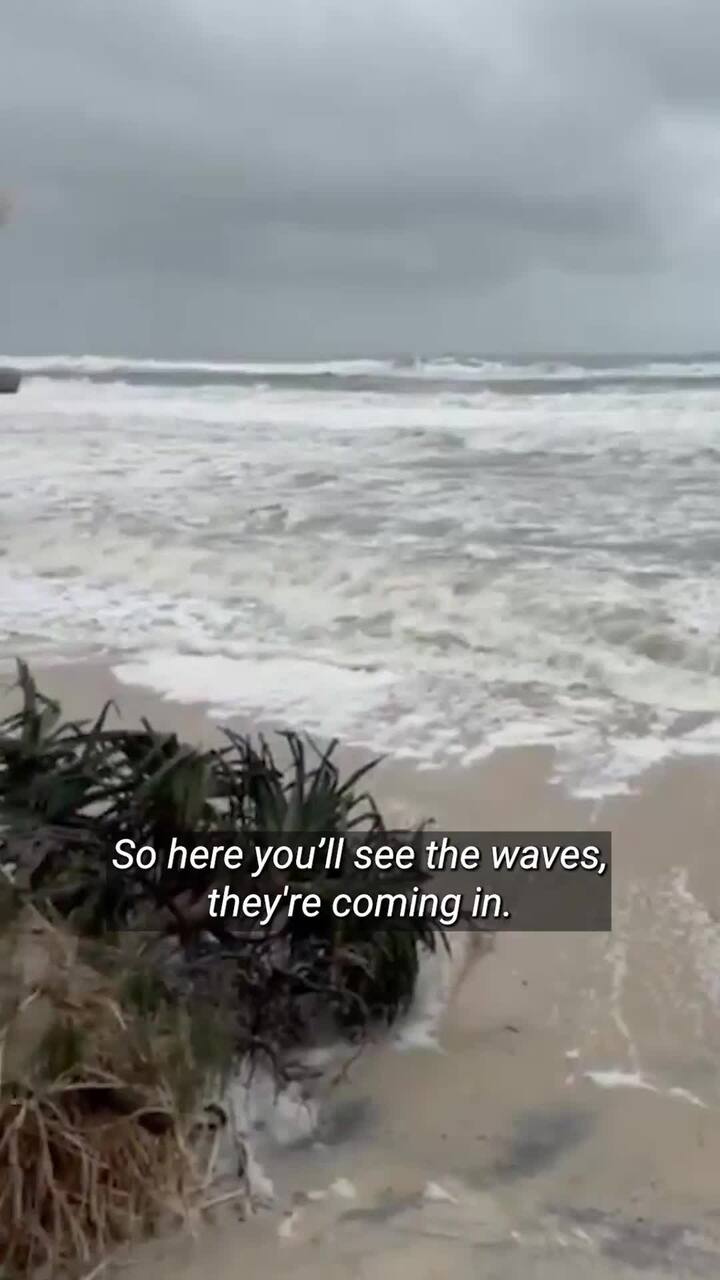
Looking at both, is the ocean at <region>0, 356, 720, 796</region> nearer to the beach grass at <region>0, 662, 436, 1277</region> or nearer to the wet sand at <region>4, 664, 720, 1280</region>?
the wet sand at <region>4, 664, 720, 1280</region>

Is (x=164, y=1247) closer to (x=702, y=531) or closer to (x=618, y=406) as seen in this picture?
(x=702, y=531)

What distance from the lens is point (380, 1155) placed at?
2.94 meters

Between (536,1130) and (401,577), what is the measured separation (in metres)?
5.82

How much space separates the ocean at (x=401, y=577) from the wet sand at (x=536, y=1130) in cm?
127

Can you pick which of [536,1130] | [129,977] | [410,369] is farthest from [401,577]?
[410,369]

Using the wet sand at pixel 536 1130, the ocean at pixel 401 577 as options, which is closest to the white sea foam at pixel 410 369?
the ocean at pixel 401 577

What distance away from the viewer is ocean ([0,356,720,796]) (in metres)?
6.12

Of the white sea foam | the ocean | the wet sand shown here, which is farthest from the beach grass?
the white sea foam

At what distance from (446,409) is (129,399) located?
6828 mm

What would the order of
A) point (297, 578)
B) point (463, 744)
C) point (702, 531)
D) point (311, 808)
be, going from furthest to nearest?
point (702, 531)
point (297, 578)
point (463, 744)
point (311, 808)

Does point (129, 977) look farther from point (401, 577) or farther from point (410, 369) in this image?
point (410, 369)

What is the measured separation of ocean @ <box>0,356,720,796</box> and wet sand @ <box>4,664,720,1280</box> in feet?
4.16

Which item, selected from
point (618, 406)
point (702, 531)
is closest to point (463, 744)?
point (702, 531)

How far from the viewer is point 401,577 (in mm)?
8680
